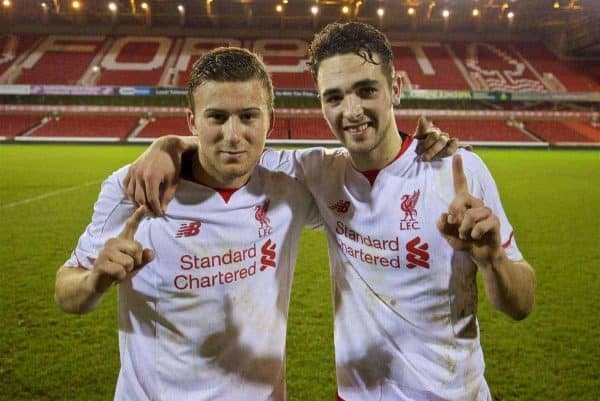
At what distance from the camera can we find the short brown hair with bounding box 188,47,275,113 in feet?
6.40

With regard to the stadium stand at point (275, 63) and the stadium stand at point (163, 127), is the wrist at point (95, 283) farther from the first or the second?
the stadium stand at point (275, 63)

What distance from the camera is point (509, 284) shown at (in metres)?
1.75

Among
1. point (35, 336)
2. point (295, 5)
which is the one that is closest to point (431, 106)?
point (295, 5)

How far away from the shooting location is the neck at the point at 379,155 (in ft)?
6.73

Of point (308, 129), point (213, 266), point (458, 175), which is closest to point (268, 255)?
point (213, 266)

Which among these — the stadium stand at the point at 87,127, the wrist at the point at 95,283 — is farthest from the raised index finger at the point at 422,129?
the stadium stand at the point at 87,127

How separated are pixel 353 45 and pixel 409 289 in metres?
1.06

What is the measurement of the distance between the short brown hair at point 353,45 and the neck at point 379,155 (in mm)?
269

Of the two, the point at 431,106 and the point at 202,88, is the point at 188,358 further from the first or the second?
the point at 431,106

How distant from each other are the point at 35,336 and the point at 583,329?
498 cm

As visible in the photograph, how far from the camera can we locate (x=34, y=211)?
9227 millimetres

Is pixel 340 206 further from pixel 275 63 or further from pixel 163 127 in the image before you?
pixel 275 63

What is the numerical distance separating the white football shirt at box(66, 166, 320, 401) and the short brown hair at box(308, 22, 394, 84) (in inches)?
28.9

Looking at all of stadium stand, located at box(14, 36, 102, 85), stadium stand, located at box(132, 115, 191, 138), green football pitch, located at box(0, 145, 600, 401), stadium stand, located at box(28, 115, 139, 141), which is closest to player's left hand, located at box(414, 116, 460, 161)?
green football pitch, located at box(0, 145, 600, 401)
